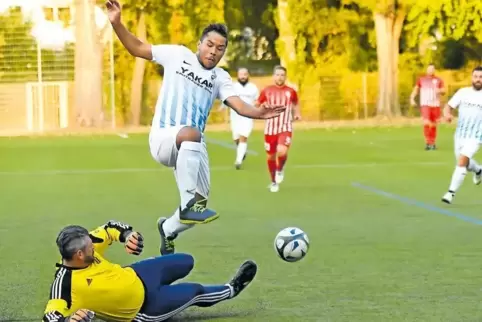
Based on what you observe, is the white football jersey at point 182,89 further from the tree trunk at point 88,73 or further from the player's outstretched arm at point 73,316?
the tree trunk at point 88,73

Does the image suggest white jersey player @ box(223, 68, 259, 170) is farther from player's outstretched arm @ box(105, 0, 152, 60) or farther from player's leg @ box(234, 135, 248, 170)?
player's outstretched arm @ box(105, 0, 152, 60)

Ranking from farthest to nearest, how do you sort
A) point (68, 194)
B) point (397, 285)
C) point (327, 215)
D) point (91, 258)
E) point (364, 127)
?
point (364, 127) < point (68, 194) < point (327, 215) < point (397, 285) < point (91, 258)

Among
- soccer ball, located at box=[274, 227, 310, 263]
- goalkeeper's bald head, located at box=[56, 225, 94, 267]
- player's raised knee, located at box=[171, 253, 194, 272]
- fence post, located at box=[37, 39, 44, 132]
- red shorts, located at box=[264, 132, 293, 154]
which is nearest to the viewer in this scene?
goalkeeper's bald head, located at box=[56, 225, 94, 267]

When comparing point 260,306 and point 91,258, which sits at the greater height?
point 91,258

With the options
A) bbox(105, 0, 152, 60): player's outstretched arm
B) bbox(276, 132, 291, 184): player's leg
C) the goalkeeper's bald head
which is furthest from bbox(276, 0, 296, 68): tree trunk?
the goalkeeper's bald head

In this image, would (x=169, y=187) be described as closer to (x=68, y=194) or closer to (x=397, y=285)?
(x=68, y=194)

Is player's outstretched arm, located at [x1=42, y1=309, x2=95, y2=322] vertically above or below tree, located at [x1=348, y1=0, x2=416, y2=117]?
below

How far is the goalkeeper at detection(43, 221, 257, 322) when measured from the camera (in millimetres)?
6426

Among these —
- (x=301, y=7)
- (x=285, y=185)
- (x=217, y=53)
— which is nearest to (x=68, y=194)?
(x=285, y=185)

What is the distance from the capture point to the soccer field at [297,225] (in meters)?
7.98

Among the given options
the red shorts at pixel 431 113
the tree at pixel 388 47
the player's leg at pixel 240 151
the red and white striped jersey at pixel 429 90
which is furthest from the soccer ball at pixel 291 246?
the tree at pixel 388 47

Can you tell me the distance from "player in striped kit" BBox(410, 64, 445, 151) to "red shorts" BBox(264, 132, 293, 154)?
30.8ft

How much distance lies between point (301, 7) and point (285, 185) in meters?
28.0

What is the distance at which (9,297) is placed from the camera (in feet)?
27.1
